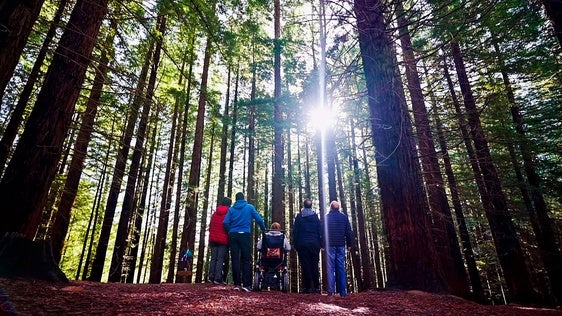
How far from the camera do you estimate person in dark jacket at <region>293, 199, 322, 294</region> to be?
249 inches

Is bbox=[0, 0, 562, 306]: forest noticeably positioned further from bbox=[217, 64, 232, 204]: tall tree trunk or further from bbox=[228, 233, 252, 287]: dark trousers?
bbox=[228, 233, 252, 287]: dark trousers

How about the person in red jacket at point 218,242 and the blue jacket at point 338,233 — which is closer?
the blue jacket at point 338,233

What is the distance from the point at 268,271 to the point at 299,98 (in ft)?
26.1

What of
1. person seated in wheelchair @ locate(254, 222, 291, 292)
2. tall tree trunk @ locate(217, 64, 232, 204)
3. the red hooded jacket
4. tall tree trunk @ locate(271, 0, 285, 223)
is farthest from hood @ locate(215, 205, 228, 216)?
tall tree trunk @ locate(217, 64, 232, 204)

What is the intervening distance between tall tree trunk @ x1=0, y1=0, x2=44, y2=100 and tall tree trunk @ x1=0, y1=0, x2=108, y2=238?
3.75 ft

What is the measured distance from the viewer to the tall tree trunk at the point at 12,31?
253cm

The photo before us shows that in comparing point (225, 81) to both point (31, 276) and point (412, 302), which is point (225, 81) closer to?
point (31, 276)

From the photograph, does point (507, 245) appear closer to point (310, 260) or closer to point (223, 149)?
point (310, 260)

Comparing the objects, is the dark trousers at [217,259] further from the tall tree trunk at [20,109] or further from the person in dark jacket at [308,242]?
the tall tree trunk at [20,109]

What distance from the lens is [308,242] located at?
634 cm

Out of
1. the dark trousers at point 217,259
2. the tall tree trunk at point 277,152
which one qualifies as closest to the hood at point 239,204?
the dark trousers at point 217,259

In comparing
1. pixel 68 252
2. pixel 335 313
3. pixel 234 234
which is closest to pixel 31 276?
pixel 234 234

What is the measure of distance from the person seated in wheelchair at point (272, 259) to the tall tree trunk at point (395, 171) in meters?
2.83

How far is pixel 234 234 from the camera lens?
6.39 metres
